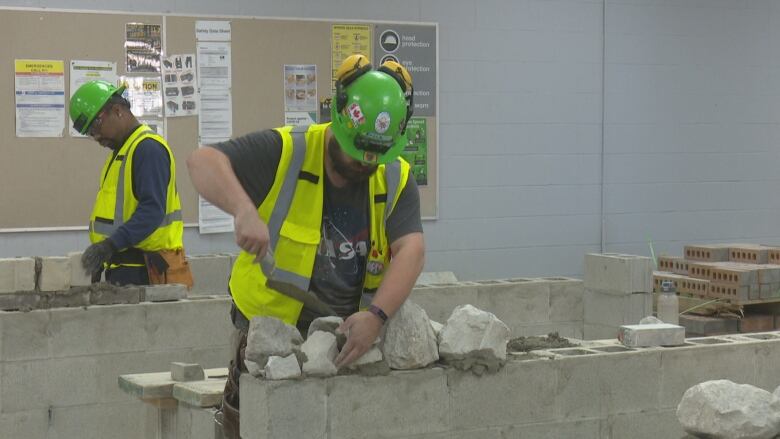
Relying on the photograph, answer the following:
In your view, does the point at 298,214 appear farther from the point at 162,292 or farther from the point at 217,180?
the point at 162,292

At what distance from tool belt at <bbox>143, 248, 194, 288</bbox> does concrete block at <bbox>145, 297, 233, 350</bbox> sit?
16 cm

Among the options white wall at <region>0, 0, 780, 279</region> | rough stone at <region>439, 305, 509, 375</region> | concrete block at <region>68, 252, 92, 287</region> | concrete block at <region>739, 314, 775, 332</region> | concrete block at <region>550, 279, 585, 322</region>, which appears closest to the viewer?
rough stone at <region>439, 305, 509, 375</region>

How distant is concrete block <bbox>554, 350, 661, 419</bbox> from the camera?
436 cm

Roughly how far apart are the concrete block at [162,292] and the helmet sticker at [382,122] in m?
2.91

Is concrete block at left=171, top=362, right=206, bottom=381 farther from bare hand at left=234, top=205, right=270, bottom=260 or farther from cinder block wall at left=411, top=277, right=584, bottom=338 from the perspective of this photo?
cinder block wall at left=411, top=277, right=584, bottom=338

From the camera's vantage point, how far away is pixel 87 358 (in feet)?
19.1

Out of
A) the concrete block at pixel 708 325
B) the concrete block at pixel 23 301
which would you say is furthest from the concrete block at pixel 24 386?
the concrete block at pixel 708 325

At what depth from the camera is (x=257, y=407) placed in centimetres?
368

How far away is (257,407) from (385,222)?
725mm

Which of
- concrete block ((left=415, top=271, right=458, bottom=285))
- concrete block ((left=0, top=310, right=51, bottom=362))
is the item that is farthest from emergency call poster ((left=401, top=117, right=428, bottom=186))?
concrete block ((left=0, top=310, right=51, bottom=362))

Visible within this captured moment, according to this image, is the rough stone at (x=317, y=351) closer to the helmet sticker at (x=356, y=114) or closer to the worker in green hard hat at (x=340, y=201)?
the worker in green hard hat at (x=340, y=201)

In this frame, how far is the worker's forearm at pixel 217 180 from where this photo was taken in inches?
129

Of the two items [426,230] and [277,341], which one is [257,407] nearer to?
[277,341]

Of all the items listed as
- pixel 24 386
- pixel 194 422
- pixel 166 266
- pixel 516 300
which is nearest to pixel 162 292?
pixel 166 266
